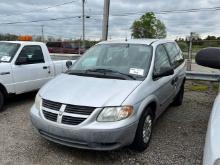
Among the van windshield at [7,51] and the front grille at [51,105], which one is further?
the van windshield at [7,51]

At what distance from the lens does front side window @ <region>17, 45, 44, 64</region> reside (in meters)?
6.62

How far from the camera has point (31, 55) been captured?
6918 millimetres

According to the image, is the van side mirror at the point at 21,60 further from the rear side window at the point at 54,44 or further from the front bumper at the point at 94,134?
the rear side window at the point at 54,44

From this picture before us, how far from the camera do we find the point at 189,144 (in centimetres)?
452

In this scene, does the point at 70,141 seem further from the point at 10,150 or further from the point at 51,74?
the point at 51,74

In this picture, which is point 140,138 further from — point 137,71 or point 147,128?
point 137,71

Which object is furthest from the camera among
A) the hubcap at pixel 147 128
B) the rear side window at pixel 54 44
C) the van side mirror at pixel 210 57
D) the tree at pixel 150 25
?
the tree at pixel 150 25

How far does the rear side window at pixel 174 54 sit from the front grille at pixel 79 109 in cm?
274

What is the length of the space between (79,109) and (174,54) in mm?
3299

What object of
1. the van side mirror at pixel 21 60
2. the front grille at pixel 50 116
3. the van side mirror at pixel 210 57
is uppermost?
the van side mirror at pixel 210 57

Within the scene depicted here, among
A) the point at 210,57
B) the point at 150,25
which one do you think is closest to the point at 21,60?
the point at 210,57

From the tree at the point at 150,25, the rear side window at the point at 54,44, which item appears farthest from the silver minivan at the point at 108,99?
the tree at the point at 150,25

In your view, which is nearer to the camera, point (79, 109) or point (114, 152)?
point (79, 109)

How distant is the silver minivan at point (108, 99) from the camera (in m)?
3.54
